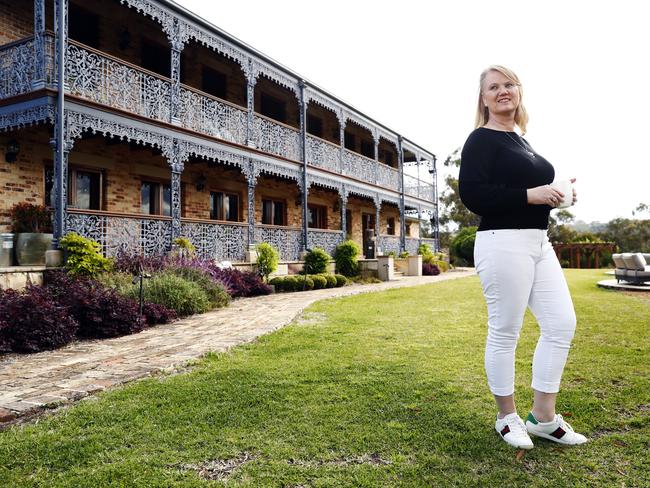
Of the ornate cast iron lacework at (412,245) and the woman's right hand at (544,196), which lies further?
the ornate cast iron lacework at (412,245)

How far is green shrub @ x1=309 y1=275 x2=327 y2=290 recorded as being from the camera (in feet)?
40.4

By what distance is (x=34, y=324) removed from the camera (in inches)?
201

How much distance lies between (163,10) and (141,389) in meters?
9.45

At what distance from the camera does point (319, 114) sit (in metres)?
18.5

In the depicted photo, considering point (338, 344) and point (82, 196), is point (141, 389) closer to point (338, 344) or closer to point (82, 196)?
point (338, 344)

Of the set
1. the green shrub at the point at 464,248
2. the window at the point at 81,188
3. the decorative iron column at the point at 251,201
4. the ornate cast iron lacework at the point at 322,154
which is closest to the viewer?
the window at the point at 81,188

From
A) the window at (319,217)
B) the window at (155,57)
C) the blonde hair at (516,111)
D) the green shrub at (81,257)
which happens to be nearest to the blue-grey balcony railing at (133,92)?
the window at (155,57)

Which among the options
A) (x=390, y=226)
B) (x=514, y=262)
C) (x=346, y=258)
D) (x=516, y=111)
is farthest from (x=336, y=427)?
(x=390, y=226)

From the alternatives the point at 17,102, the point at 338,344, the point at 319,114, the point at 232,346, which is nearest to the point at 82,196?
the point at 17,102

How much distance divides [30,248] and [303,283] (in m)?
6.05

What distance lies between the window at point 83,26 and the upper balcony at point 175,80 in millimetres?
20

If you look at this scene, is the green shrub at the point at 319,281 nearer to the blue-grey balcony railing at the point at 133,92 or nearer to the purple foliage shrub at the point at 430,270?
the blue-grey balcony railing at the point at 133,92

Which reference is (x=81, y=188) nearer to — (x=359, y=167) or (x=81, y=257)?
(x=81, y=257)

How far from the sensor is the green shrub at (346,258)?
51.1 feet
